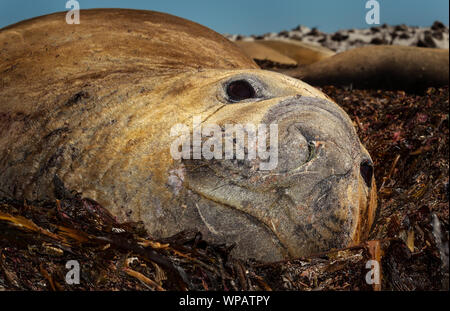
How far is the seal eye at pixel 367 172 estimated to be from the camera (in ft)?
7.00

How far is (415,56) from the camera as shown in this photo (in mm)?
6207

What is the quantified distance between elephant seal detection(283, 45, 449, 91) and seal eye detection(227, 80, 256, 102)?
3.89 metres

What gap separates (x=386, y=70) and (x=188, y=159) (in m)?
4.82

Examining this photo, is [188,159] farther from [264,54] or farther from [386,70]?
[264,54]

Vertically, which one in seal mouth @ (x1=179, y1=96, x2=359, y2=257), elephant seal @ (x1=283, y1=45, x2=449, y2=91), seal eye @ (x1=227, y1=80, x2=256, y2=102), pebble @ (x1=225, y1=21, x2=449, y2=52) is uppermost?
pebble @ (x1=225, y1=21, x2=449, y2=52)

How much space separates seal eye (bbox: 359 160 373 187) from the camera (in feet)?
7.00

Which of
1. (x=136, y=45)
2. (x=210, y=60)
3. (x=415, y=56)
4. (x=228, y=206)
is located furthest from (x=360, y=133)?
(x=415, y=56)

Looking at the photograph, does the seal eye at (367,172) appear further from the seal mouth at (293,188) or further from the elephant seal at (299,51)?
the elephant seal at (299,51)

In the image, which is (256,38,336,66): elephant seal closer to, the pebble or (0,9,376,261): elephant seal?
the pebble

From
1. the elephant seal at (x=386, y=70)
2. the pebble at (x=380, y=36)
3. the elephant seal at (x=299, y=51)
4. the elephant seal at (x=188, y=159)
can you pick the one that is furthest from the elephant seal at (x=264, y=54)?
the elephant seal at (x=188, y=159)

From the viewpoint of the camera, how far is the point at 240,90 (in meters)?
2.27

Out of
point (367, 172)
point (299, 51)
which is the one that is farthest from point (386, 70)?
point (367, 172)

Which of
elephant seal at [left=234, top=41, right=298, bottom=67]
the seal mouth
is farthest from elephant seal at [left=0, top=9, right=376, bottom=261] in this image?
elephant seal at [left=234, top=41, right=298, bottom=67]
